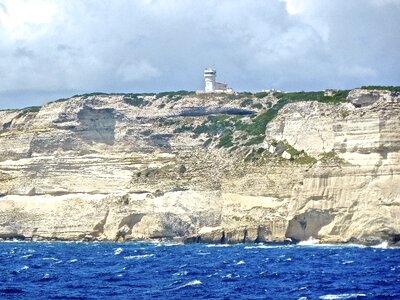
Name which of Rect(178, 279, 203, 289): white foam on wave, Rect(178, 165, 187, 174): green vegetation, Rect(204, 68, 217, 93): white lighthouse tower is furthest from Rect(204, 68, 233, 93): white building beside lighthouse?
Rect(178, 279, 203, 289): white foam on wave

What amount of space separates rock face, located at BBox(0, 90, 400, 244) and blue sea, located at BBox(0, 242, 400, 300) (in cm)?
365

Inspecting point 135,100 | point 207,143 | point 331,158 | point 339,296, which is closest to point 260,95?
point 135,100

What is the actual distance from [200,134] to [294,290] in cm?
6613

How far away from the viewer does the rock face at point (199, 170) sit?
80.1 metres

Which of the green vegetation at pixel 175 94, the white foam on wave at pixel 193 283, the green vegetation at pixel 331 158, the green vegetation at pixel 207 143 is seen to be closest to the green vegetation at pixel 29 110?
the green vegetation at pixel 175 94

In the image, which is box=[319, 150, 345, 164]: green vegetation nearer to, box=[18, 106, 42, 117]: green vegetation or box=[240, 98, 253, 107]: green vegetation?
box=[240, 98, 253, 107]: green vegetation

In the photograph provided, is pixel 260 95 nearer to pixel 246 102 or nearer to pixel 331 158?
pixel 246 102

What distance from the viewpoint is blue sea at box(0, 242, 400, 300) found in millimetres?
49625

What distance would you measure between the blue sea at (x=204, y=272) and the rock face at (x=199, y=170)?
3646 millimetres

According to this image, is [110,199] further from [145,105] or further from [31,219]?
[145,105]

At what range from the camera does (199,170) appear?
99.4m

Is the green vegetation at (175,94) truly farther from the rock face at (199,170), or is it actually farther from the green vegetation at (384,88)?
the green vegetation at (384,88)

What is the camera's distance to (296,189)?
276ft

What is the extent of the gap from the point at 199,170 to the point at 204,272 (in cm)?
3914
